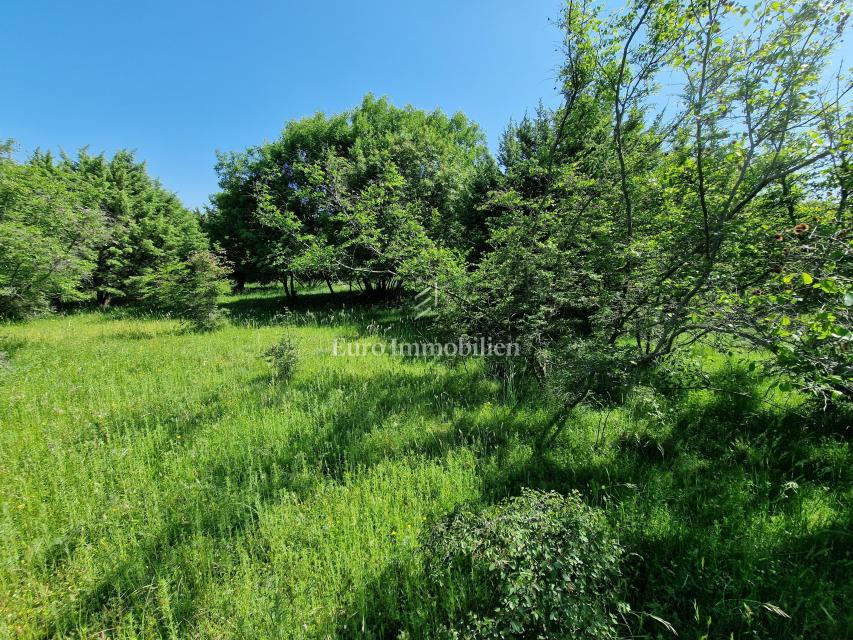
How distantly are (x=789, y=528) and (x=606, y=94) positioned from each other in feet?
15.4

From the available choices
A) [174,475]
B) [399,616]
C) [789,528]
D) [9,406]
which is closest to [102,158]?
[9,406]

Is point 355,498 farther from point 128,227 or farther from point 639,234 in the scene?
point 128,227

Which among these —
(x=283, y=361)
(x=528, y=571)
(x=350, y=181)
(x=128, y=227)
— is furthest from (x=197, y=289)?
(x=128, y=227)

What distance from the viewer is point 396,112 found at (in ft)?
56.0

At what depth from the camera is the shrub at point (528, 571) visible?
1.52 m

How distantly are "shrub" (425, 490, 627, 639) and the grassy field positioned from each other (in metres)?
0.23

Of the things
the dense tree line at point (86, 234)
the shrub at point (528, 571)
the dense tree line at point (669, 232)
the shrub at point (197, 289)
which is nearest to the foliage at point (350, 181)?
the shrub at point (197, 289)

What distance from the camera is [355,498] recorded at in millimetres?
2787

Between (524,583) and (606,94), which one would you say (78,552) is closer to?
(524,583)

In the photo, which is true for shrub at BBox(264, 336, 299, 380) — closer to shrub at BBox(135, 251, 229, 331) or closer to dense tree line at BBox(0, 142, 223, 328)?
shrub at BBox(135, 251, 229, 331)

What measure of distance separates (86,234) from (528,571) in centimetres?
1329

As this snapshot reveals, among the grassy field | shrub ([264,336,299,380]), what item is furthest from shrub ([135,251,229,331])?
shrub ([264,336,299,380])

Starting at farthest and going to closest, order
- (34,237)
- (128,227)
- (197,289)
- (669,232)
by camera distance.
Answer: (128,227), (197,289), (34,237), (669,232)

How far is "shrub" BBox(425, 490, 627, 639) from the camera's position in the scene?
5.00 ft
